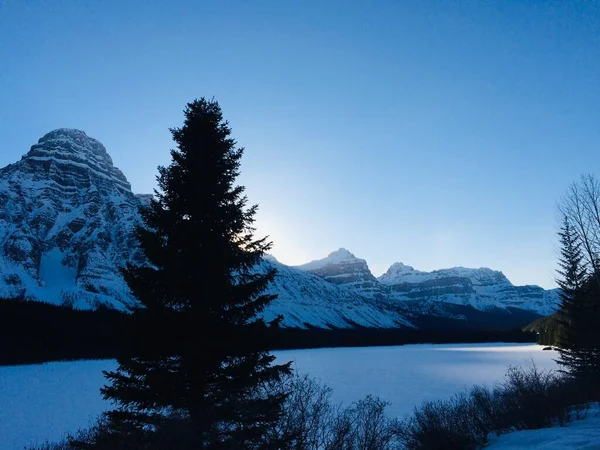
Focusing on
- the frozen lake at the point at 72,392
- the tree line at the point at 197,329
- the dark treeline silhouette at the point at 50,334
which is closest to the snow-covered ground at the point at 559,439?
the tree line at the point at 197,329

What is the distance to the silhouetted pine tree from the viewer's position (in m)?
30.6

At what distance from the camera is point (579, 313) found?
3225 cm

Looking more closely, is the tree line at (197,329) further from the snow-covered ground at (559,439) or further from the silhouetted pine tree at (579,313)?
Result: the silhouetted pine tree at (579,313)

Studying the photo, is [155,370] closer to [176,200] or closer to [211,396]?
[211,396]

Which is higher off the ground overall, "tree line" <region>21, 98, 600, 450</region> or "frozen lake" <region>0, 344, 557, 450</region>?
"tree line" <region>21, 98, 600, 450</region>

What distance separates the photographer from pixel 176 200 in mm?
11961

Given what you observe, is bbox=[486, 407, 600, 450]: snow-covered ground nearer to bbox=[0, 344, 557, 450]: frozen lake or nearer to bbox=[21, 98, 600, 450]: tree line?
bbox=[21, 98, 600, 450]: tree line

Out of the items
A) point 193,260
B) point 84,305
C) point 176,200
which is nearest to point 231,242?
point 193,260

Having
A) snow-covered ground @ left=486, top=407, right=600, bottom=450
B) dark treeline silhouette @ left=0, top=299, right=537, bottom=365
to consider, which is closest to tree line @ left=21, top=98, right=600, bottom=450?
Answer: snow-covered ground @ left=486, top=407, right=600, bottom=450

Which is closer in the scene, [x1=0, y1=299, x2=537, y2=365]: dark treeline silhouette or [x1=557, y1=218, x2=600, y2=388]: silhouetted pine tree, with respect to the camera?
[x1=557, y1=218, x2=600, y2=388]: silhouetted pine tree

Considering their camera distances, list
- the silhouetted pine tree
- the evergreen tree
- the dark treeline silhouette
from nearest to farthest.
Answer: the evergreen tree
the silhouetted pine tree
the dark treeline silhouette

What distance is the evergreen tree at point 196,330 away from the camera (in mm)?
10367

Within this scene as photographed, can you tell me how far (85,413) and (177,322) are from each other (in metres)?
33.7

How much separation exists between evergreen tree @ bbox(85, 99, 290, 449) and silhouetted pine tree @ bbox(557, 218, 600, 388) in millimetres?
27513
